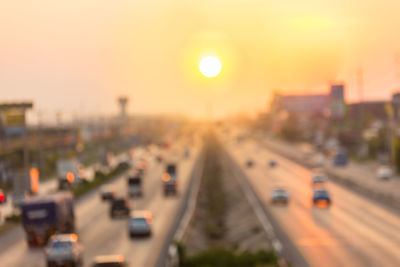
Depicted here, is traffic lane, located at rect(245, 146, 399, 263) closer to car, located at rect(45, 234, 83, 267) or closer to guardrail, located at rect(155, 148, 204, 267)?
guardrail, located at rect(155, 148, 204, 267)

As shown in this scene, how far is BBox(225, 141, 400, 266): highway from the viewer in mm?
33594

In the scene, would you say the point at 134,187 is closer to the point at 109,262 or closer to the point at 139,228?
the point at 139,228

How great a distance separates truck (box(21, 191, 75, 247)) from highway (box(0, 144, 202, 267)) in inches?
33.3

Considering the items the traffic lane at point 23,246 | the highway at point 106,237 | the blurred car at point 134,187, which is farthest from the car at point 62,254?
the blurred car at point 134,187

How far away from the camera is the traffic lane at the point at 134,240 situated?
3578 centimetres

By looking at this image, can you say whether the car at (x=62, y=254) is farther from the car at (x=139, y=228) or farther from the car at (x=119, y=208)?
the car at (x=119, y=208)

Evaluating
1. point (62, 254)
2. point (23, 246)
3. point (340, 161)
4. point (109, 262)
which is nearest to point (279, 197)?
point (23, 246)

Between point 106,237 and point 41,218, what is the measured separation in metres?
6.18

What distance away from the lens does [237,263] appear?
29.6 metres

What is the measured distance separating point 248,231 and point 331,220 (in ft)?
20.7

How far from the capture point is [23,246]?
133 ft

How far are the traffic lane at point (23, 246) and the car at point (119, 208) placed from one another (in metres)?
1.75

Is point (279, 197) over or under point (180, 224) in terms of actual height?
under

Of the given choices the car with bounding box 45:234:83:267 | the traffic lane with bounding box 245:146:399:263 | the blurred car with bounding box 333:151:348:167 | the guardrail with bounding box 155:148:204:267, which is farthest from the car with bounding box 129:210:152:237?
the blurred car with bounding box 333:151:348:167
